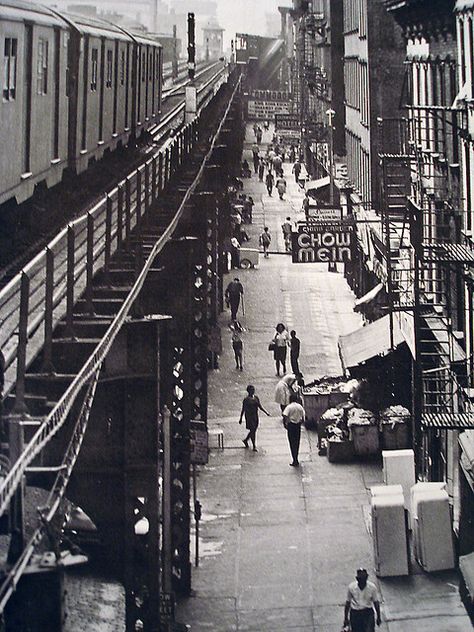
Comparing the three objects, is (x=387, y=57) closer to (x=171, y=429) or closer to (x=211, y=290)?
(x=211, y=290)

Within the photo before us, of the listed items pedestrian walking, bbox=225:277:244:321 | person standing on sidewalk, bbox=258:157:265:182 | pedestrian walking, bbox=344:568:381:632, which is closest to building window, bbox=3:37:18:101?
pedestrian walking, bbox=344:568:381:632

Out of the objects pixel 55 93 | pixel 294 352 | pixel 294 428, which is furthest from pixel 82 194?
pixel 294 352

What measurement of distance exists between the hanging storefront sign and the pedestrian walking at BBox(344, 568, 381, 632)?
56.3ft

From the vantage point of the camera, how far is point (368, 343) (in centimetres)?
2695

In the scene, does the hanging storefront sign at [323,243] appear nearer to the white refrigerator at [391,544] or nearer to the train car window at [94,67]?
the train car window at [94,67]

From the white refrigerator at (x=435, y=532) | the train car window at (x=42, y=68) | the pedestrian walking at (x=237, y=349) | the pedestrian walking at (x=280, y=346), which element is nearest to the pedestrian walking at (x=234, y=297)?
the pedestrian walking at (x=237, y=349)

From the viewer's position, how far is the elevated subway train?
14.6 meters

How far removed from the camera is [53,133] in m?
17.8

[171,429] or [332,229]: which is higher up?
[171,429]

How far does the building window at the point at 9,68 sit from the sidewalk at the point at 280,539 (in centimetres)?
609

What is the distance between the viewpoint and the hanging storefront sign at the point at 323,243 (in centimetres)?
3133

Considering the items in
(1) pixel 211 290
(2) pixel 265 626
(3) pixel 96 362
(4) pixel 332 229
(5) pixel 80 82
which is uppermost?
(3) pixel 96 362

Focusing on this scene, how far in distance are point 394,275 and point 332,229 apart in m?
4.93

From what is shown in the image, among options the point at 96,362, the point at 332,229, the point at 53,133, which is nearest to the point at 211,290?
the point at 332,229
